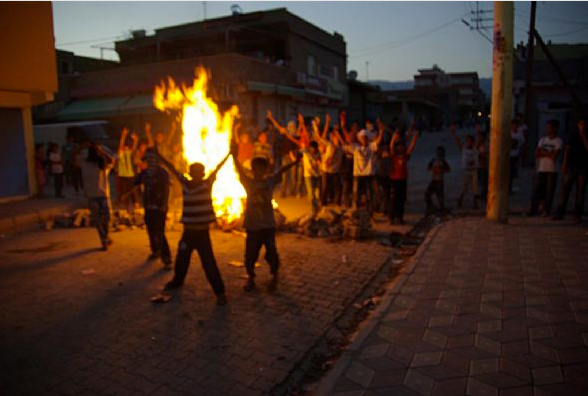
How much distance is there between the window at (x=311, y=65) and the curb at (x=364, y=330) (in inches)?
946

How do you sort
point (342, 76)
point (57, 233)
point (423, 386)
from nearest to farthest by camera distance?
point (423, 386)
point (57, 233)
point (342, 76)

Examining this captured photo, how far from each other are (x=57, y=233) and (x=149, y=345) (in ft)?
21.7

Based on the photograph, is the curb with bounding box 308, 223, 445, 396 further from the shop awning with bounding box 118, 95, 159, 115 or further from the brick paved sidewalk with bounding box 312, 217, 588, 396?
the shop awning with bounding box 118, 95, 159, 115

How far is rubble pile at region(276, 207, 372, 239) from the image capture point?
845 cm

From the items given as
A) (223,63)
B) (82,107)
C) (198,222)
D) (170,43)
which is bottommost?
(198,222)

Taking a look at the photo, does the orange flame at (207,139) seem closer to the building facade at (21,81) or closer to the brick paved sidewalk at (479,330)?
the brick paved sidewalk at (479,330)

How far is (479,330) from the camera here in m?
4.39

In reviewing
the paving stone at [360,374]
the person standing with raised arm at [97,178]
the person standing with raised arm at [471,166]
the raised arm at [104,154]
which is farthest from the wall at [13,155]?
the paving stone at [360,374]

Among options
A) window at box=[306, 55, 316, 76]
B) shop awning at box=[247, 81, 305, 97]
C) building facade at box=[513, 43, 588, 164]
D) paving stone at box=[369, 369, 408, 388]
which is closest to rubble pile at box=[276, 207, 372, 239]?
paving stone at box=[369, 369, 408, 388]

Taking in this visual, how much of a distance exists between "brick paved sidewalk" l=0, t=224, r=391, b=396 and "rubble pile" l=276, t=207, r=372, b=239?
51cm

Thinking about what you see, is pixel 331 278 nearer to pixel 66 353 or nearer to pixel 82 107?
pixel 66 353

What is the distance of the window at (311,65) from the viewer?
29453 mm

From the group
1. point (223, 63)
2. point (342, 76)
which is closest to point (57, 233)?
point (223, 63)

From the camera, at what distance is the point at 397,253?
7645mm
